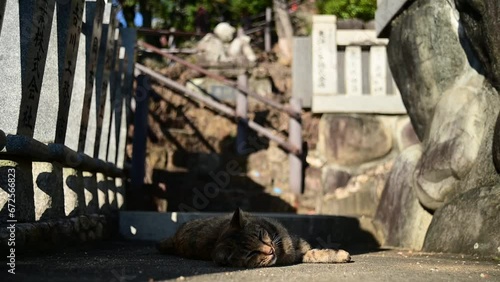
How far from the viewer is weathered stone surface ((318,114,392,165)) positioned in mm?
9906

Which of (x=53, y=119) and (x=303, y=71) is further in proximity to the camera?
(x=303, y=71)

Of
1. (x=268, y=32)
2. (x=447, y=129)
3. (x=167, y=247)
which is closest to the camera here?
(x=167, y=247)

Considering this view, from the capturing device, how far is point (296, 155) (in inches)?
423

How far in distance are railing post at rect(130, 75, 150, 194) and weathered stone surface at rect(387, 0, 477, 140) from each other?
4030mm

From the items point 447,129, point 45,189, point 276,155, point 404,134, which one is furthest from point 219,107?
point 45,189

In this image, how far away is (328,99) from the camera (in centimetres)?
1023

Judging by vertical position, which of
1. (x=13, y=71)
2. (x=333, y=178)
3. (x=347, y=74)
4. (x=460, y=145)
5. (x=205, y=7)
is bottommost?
(x=333, y=178)

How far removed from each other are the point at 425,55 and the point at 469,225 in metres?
2.25

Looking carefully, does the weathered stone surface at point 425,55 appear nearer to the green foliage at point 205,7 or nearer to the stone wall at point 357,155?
the stone wall at point 357,155

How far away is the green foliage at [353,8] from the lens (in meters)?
16.0

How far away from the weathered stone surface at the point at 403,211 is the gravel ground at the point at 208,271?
1.93 m

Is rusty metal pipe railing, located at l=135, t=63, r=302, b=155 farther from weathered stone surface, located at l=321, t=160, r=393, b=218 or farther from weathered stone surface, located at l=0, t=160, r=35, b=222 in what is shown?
weathered stone surface, located at l=0, t=160, r=35, b=222

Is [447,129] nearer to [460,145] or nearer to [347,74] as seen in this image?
[460,145]

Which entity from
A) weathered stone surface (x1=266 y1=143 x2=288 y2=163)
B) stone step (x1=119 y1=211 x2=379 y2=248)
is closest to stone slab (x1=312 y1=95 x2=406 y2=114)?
weathered stone surface (x1=266 y1=143 x2=288 y2=163)
